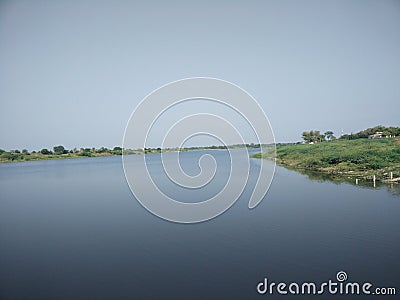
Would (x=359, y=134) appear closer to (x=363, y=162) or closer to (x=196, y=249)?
(x=363, y=162)

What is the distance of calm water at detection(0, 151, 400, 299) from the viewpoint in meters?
4.63

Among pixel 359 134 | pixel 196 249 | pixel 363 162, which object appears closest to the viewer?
pixel 196 249

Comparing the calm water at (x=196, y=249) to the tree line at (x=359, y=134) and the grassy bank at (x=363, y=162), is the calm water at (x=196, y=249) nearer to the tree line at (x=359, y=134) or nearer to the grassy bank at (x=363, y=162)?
the grassy bank at (x=363, y=162)

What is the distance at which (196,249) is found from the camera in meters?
5.87

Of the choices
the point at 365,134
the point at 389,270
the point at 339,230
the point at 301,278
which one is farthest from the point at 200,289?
the point at 365,134

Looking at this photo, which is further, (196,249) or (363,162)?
(363,162)

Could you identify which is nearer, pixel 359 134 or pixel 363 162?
pixel 363 162

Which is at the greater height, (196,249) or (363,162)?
(363,162)

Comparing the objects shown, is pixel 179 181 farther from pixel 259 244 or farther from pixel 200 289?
pixel 200 289

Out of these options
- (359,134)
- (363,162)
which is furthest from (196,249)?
(359,134)

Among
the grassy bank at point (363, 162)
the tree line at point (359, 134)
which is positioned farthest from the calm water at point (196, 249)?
the tree line at point (359, 134)

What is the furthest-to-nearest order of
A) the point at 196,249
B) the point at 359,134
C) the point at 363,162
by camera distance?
the point at 359,134 → the point at 363,162 → the point at 196,249

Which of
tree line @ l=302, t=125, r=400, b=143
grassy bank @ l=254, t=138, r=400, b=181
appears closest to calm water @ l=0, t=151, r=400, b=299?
grassy bank @ l=254, t=138, r=400, b=181

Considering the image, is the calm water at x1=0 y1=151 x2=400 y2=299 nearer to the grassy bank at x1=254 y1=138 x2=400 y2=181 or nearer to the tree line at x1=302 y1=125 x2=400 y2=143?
the grassy bank at x1=254 y1=138 x2=400 y2=181
